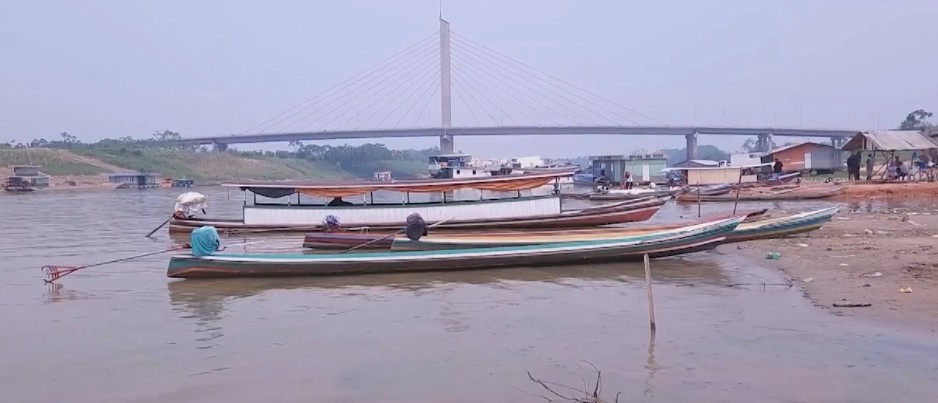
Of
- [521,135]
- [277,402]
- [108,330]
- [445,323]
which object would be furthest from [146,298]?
[521,135]

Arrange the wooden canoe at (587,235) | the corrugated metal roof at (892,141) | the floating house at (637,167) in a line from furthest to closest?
1. the floating house at (637,167)
2. the corrugated metal roof at (892,141)
3. the wooden canoe at (587,235)

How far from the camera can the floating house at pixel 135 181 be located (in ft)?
196

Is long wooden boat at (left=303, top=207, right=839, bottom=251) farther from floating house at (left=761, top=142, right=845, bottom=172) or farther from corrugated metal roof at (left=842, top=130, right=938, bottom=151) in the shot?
floating house at (left=761, top=142, right=845, bottom=172)

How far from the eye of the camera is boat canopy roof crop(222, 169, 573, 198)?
59.2 feet

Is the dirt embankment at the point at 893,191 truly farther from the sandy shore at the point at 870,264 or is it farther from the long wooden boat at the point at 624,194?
the sandy shore at the point at 870,264

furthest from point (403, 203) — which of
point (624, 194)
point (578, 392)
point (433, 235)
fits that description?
point (578, 392)

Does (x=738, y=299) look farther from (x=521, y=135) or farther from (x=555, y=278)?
A: (x=521, y=135)

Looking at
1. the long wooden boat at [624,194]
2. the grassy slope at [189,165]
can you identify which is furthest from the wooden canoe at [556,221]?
the grassy slope at [189,165]

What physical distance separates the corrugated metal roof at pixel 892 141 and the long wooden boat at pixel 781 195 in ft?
10.4

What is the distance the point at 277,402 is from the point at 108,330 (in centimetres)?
380

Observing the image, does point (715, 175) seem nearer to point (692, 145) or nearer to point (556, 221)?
point (556, 221)

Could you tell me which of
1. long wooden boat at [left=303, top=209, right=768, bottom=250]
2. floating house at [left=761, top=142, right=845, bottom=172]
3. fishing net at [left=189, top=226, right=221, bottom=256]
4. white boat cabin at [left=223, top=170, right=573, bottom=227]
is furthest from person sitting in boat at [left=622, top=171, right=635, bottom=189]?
fishing net at [left=189, top=226, right=221, bottom=256]

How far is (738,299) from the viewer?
31.6 ft

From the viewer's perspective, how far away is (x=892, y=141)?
27203 millimetres
